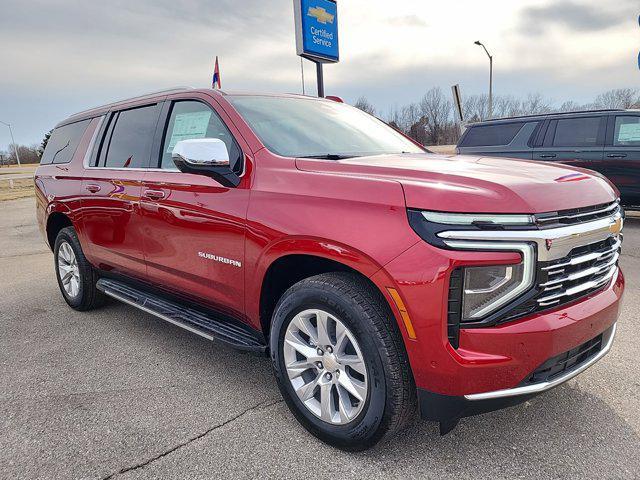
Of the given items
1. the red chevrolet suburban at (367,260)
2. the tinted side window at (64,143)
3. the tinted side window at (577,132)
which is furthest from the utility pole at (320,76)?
the red chevrolet suburban at (367,260)

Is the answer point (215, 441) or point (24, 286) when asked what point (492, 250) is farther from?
point (24, 286)

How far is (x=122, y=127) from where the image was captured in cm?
405

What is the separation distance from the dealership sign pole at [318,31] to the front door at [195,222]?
25.7ft

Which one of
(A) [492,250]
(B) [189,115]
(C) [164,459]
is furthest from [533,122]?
(C) [164,459]

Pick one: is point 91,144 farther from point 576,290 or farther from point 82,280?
point 576,290

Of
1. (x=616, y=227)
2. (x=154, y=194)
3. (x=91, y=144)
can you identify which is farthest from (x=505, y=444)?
(x=91, y=144)

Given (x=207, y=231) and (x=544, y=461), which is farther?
(x=207, y=231)

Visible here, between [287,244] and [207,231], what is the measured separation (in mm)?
712

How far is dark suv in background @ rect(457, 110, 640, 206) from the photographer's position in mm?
7961

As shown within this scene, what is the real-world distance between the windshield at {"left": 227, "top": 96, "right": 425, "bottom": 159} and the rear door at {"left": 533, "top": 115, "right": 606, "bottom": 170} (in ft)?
19.5

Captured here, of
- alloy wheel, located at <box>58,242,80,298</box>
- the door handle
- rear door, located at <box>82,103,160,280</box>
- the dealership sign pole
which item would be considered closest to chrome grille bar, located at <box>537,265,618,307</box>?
the door handle

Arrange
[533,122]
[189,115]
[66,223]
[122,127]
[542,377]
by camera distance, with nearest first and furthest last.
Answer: [542,377] → [189,115] → [122,127] → [66,223] → [533,122]

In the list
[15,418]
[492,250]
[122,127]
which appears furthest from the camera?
[122,127]

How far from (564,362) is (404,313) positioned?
0.74 m
